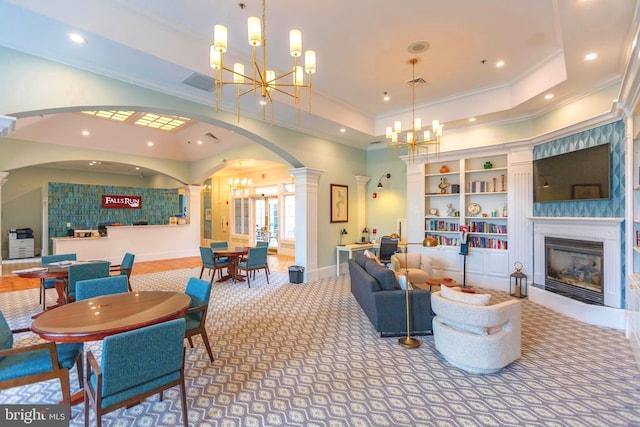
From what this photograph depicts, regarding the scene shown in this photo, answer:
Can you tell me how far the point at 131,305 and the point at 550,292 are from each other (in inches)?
229

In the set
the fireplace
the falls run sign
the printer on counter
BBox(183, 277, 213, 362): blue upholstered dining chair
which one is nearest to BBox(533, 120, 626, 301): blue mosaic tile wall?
the fireplace

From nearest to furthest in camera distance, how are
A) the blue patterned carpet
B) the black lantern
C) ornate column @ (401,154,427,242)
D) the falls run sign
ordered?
1. the blue patterned carpet
2. the black lantern
3. ornate column @ (401,154,427,242)
4. the falls run sign

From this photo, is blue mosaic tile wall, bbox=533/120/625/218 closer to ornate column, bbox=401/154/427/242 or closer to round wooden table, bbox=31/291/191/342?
ornate column, bbox=401/154/427/242

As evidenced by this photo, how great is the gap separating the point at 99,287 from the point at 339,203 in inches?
205

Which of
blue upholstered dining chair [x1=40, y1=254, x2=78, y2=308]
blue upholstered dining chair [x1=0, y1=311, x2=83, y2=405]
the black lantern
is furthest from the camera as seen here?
the black lantern

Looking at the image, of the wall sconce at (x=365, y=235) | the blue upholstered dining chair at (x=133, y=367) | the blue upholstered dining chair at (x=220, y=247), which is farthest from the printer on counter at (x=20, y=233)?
the blue upholstered dining chair at (x=133, y=367)

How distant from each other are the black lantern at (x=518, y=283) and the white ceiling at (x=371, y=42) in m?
2.89

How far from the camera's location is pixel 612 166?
4.08 metres

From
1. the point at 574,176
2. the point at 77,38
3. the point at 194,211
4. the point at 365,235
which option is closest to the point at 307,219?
the point at 365,235

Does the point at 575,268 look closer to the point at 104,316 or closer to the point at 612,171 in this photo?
the point at 612,171

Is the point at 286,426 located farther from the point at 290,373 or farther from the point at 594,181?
the point at 594,181

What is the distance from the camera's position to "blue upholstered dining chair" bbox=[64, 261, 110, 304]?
419cm

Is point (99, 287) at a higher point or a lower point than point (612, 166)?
lower

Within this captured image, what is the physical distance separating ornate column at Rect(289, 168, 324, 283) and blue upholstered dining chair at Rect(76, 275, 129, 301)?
3.76 meters
